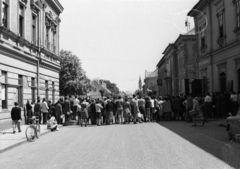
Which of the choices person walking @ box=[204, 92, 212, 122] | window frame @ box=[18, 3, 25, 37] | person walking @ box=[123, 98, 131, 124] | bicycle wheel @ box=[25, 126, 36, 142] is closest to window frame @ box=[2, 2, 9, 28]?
window frame @ box=[18, 3, 25, 37]

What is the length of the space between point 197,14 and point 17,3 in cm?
1756

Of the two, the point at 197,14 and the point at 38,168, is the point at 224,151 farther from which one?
the point at 197,14

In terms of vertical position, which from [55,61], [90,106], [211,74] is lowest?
[90,106]

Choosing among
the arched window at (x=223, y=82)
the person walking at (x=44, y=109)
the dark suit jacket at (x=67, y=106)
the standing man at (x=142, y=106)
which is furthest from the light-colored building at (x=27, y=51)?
the arched window at (x=223, y=82)

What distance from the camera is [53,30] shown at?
92.5 feet

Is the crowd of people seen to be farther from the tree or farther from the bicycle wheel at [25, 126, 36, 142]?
the tree

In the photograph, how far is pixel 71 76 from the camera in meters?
55.7

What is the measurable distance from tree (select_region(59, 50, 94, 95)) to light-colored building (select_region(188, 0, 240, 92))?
3071 centimetres

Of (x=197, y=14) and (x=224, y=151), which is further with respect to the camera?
(x=197, y=14)

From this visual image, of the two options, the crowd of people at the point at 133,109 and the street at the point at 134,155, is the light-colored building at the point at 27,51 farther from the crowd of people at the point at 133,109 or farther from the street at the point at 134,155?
the street at the point at 134,155

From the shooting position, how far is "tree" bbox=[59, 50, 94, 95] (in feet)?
180

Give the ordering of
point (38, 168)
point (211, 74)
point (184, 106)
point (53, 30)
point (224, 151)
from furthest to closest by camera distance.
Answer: point (53, 30) < point (211, 74) < point (184, 106) < point (224, 151) < point (38, 168)

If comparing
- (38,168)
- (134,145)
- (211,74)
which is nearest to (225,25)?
(211,74)

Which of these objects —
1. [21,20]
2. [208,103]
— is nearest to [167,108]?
[208,103]
